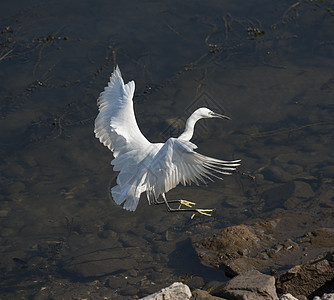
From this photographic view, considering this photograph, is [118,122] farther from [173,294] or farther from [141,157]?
[173,294]

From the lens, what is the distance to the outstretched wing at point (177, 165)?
4.99m

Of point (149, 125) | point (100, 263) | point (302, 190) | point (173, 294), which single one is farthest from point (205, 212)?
point (173, 294)

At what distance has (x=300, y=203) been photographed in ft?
21.8

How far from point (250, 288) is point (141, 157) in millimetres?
2035

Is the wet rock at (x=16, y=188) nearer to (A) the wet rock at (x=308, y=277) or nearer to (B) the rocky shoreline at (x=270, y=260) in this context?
(B) the rocky shoreline at (x=270, y=260)

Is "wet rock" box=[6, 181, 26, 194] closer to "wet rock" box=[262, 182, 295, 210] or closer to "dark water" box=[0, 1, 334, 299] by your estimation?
"dark water" box=[0, 1, 334, 299]

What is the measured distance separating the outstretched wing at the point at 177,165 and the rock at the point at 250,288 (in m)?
0.99

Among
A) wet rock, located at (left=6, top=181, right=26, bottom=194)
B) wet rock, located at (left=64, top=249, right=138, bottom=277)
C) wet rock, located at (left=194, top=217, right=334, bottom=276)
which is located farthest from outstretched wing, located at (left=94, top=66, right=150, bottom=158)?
wet rock, located at (left=6, top=181, right=26, bottom=194)

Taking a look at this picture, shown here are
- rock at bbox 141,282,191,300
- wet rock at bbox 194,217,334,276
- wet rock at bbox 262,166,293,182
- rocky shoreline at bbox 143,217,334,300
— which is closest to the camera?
rock at bbox 141,282,191,300

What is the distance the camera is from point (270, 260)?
551cm

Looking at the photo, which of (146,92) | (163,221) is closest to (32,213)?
(163,221)

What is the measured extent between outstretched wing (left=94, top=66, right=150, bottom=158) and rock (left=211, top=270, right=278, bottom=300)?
2049 mm

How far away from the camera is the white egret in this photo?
200 inches

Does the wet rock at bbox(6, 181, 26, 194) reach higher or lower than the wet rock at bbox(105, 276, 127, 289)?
lower
